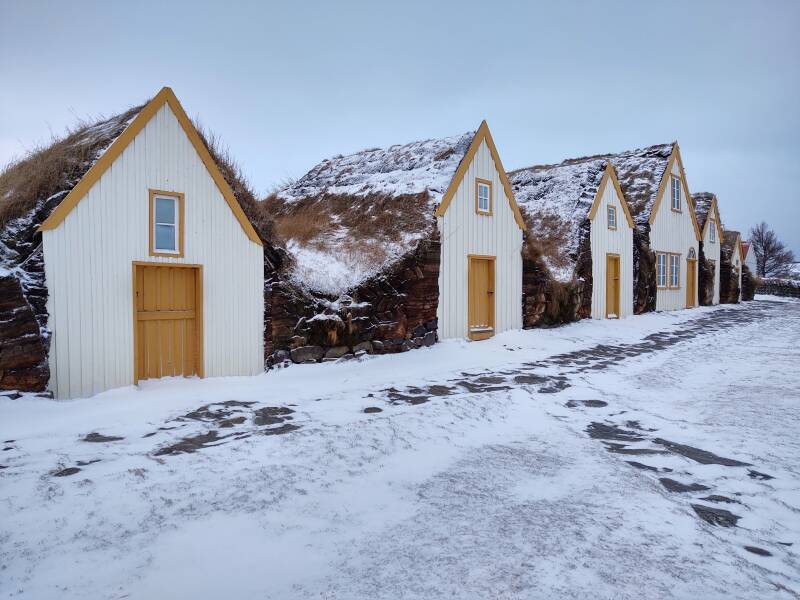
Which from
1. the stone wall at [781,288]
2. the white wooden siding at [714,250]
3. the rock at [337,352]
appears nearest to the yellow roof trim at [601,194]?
the white wooden siding at [714,250]

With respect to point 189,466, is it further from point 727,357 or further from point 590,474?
point 727,357

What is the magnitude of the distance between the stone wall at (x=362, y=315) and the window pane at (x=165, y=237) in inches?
70.4

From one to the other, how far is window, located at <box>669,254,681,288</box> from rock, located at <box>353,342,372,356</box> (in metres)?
17.8

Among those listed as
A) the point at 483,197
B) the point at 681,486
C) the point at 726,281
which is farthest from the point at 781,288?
the point at 681,486

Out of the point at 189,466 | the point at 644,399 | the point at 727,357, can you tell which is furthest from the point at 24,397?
the point at 727,357

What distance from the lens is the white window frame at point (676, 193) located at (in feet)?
77.8

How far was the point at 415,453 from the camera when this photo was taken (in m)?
5.38

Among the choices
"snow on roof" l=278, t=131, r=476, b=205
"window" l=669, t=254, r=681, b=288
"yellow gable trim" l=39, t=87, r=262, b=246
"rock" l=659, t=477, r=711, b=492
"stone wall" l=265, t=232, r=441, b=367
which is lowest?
"rock" l=659, t=477, r=711, b=492

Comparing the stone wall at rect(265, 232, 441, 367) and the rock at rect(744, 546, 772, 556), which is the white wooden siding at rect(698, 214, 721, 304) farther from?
the rock at rect(744, 546, 772, 556)

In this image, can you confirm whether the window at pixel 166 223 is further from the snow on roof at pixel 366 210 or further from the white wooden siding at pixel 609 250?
the white wooden siding at pixel 609 250

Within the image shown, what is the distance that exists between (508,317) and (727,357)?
199 inches

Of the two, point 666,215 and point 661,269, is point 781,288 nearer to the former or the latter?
point 666,215

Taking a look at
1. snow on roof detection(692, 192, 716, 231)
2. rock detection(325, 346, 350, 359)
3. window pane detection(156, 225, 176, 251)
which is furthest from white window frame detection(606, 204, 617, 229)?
window pane detection(156, 225, 176, 251)

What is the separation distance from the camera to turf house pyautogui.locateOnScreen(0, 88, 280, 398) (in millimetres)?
7027
